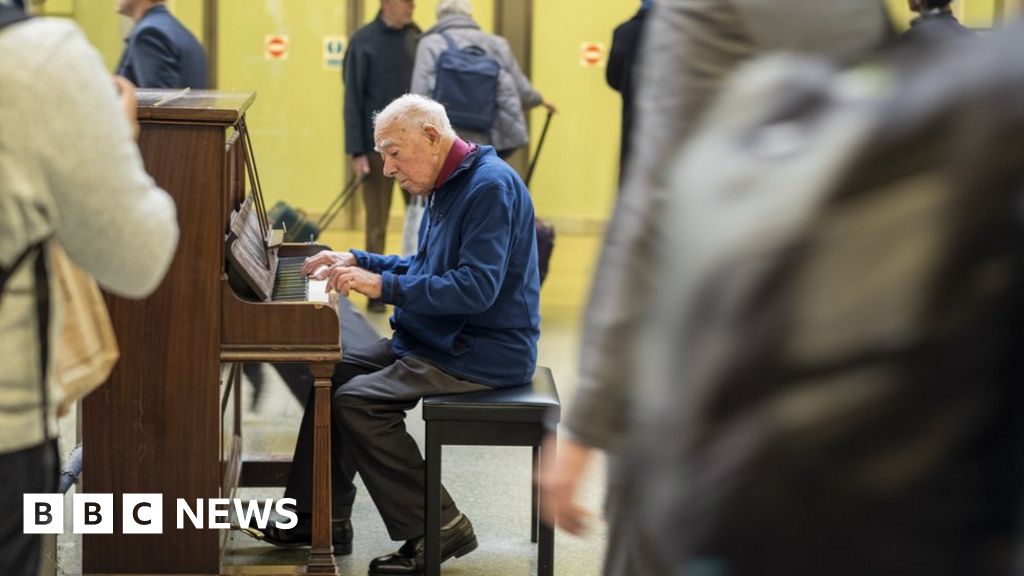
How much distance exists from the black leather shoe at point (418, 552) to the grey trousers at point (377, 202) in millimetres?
4588

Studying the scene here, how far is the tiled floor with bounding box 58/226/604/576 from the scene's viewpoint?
4273 mm

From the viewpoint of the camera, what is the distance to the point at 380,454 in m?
4.09

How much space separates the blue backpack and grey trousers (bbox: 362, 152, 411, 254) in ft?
3.61

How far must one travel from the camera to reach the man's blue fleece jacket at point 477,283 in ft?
13.0

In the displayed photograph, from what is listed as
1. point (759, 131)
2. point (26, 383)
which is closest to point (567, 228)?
point (26, 383)

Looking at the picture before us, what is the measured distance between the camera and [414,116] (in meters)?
4.15

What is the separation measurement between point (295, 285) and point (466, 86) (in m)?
3.58

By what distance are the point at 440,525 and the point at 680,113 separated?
243cm

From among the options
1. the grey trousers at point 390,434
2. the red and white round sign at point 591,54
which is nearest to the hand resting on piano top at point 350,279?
the grey trousers at point 390,434

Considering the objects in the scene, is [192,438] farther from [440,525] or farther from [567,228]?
[567,228]

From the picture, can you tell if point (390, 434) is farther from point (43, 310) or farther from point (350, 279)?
point (43, 310)

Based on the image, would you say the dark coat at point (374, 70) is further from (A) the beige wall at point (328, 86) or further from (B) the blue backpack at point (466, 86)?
(A) the beige wall at point (328, 86)

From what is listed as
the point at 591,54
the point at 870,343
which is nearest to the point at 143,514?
the point at 870,343

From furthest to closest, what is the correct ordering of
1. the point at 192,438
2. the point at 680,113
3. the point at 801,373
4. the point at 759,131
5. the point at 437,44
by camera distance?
the point at 437,44, the point at 192,438, the point at 680,113, the point at 759,131, the point at 801,373
